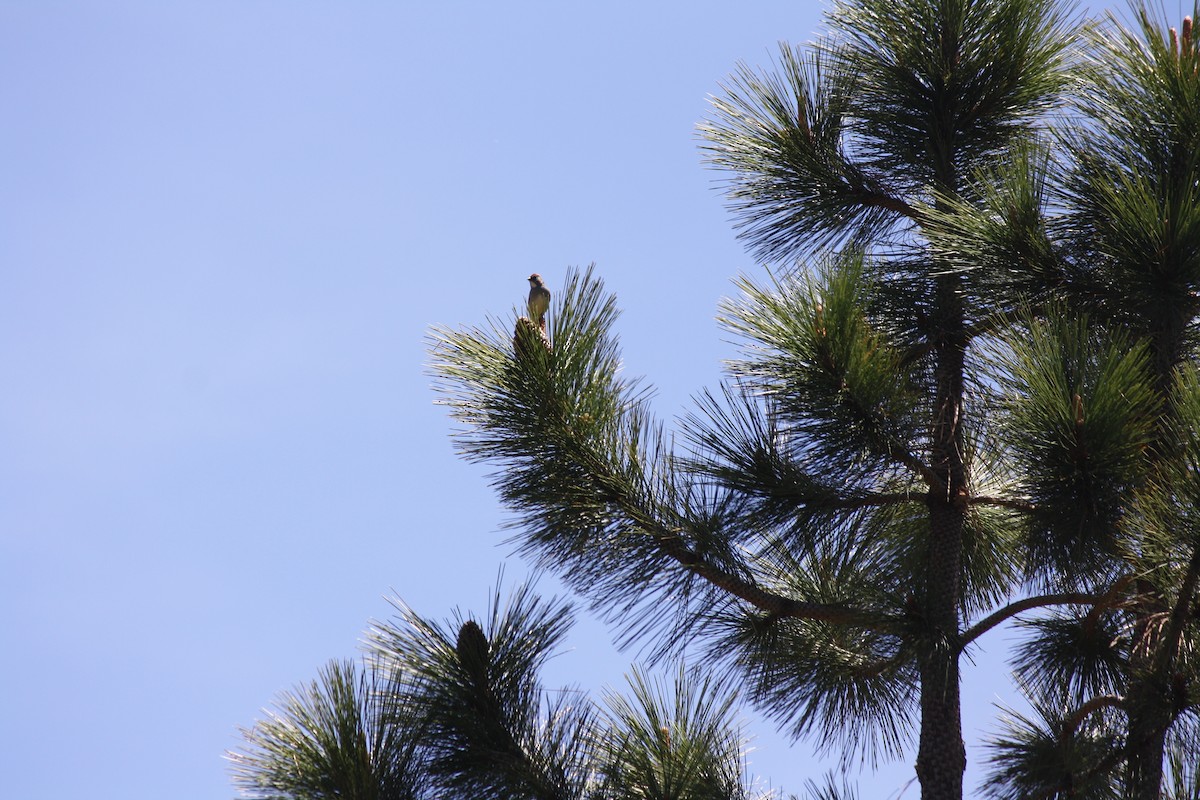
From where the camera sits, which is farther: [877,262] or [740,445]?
[877,262]

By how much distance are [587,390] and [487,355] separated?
32 centimetres

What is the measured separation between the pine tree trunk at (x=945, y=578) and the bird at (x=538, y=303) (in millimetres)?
1231

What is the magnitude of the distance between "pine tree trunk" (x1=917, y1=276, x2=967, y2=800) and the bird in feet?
4.04

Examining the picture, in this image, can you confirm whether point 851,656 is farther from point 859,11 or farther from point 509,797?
point 859,11

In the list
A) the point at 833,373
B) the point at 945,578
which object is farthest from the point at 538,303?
the point at 945,578

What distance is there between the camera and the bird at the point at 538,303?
12.9 feet

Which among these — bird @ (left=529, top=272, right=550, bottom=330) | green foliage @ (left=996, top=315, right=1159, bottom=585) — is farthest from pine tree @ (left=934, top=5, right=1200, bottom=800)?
bird @ (left=529, top=272, right=550, bottom=330)

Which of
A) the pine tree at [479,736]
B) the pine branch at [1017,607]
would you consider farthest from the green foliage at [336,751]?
the pine branch at [1017,607]

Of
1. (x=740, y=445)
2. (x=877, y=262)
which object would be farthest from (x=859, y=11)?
(x=740, y=445)

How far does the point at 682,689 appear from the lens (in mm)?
→ 3936

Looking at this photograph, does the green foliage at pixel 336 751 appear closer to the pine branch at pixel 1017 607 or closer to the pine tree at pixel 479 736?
the pine tree at pixel 479 736

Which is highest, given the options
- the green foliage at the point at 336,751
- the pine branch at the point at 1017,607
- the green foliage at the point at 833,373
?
the green foliage at the point at 833,373

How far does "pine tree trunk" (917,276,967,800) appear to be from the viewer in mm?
3859

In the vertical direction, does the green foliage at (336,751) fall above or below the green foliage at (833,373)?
below
